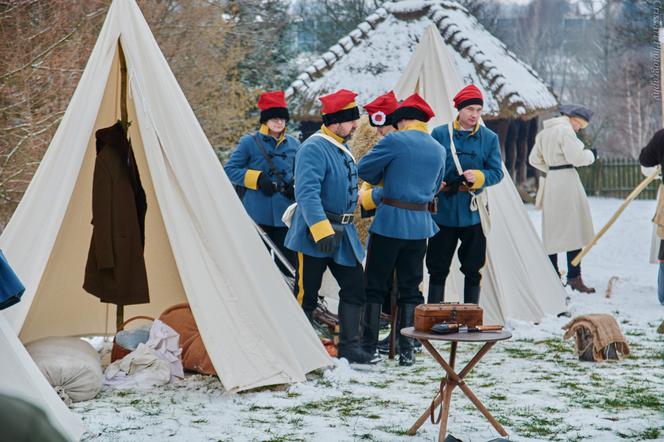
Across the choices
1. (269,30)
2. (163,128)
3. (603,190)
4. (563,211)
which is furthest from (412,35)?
(163,128)

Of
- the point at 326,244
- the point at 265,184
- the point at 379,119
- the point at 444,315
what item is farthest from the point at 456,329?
the point at 265,184

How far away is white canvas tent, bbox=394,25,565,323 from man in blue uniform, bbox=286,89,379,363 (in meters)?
1.90

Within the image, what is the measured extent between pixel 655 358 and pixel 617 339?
319 millimetres

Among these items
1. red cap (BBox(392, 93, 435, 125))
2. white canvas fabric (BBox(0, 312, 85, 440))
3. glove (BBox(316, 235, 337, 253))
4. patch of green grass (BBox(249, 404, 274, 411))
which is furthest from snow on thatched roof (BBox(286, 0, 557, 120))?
white canvas fabric (BBox(0, 312, 85, 440))

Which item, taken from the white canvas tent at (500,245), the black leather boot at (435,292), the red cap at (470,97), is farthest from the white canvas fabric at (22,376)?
the white canvas tent at (500,245)

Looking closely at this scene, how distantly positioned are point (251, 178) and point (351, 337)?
1.78 m

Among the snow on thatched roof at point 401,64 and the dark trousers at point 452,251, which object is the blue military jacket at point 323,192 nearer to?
the dark trousers at point 452,251

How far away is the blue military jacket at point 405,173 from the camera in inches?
236

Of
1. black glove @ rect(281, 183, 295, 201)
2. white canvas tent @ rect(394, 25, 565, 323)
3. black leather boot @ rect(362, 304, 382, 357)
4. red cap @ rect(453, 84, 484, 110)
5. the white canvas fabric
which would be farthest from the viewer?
white canvas tent @ rect(394, 25, 565, 323)

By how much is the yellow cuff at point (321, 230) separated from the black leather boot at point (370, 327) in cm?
67

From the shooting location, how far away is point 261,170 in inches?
295

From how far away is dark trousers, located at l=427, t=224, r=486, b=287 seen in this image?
22.6 ft

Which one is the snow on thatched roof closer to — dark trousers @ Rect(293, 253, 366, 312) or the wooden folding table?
dark trousers @ Rect(293, 253, 366, 312)

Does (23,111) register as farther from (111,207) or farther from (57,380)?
(57,380)
